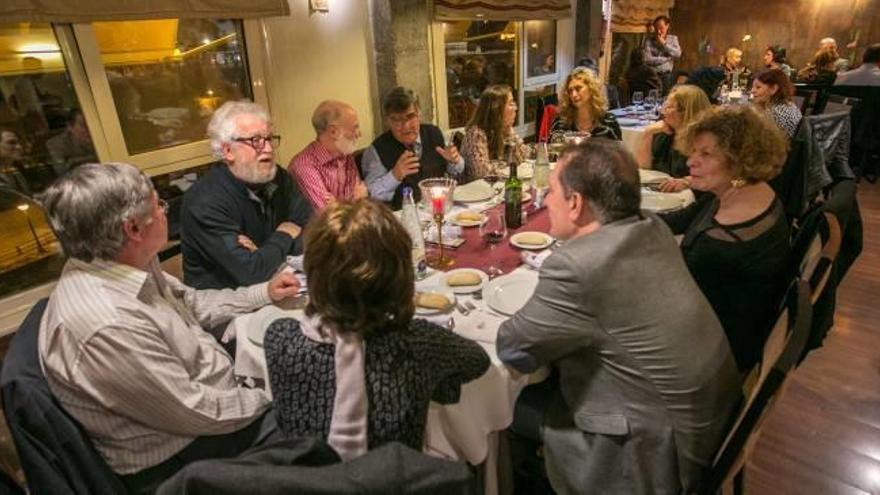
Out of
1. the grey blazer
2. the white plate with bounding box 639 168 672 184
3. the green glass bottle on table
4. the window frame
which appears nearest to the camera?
the grey blazer

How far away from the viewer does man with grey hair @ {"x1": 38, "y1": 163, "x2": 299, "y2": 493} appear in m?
0.96

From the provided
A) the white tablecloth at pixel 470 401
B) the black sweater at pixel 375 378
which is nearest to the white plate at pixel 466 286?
the white tablecloth at pixel 470 401

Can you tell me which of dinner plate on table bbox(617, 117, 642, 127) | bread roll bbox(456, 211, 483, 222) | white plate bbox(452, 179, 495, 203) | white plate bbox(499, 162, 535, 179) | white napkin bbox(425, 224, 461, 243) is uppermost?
dinner plate on table bbox(617, 117, 642, 127)

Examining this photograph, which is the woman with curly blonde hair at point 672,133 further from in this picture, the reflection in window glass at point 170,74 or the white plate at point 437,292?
the reflection in window glass at point 170,74

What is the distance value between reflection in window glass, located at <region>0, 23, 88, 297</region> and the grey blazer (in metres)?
2.09

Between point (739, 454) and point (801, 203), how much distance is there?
2.49m

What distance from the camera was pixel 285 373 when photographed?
3.19 feet

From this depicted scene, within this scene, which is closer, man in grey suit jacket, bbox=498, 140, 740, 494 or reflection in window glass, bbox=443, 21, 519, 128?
man in grey suit jacket, bbox=498, 140, 740, 494

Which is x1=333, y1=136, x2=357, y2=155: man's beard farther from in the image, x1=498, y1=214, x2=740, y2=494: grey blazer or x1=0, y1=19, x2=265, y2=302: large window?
x1=498, y1=214, x2=740, y2=494: grey blazer

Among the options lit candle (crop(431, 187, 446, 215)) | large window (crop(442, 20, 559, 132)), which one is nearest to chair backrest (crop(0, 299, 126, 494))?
lit candle (crop(431, 187, 446, 215))

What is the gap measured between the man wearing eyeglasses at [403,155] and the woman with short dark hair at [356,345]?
165 centimetres

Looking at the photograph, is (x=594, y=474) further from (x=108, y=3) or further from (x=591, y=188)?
(x=108, y=3)

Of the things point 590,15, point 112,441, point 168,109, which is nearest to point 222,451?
point 112,441

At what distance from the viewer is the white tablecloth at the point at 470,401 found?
1192 mm
